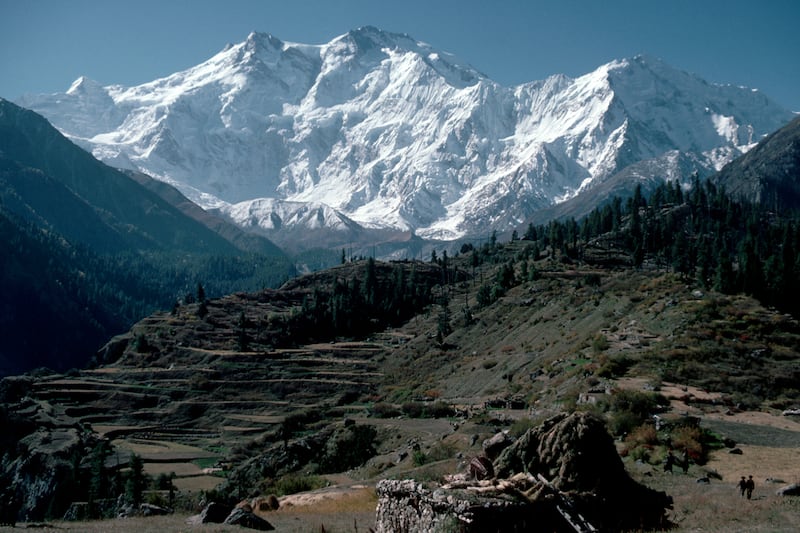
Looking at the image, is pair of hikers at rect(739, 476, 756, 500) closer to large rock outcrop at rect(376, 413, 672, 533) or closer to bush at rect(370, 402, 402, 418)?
large rock outcrop at rect(376, 413, 672, 533)

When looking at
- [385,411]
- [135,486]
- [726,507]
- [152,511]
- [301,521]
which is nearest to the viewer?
[726,507]

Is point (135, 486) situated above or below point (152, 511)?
below

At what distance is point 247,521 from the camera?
27.1 m

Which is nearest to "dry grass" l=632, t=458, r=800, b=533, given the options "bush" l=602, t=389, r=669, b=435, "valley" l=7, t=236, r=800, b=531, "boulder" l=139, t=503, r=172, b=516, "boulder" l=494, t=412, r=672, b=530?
"valley" l=7, t=236, r=800, b=531

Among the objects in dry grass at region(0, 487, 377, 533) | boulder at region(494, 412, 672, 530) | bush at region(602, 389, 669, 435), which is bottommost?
dry grass at region(0, 487, 377, 533)

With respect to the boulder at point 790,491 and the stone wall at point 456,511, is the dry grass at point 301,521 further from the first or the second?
the boulder at point 790,491

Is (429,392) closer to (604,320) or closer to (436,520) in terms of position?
(604,320)

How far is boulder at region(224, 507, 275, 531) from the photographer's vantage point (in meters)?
26.9

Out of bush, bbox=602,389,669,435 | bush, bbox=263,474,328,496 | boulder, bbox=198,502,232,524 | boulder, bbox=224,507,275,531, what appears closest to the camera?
boulder, bbox=224,507,275,531

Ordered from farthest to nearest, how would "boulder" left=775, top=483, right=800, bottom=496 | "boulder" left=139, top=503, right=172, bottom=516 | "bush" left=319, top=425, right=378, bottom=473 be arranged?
1. "bush" left=319, top=425, right=378, bottom=473
2. "boulder" left=139, top=503, right=172, bottom=516
3. "boulder" left=775, top=483, right=800, bottom=496

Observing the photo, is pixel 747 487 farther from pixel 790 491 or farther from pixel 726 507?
pixel 726 507

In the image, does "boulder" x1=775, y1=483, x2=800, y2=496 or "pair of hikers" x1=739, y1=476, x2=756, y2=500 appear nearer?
"pair of hikers" x1=739, y1=476, x2=756, y2=500

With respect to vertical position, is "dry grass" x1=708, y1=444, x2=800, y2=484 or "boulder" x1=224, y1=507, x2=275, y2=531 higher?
"dry grass" x1=708, y1=444, x2=800, y2=484

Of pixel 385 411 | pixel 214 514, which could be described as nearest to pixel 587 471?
pixel 214 514
